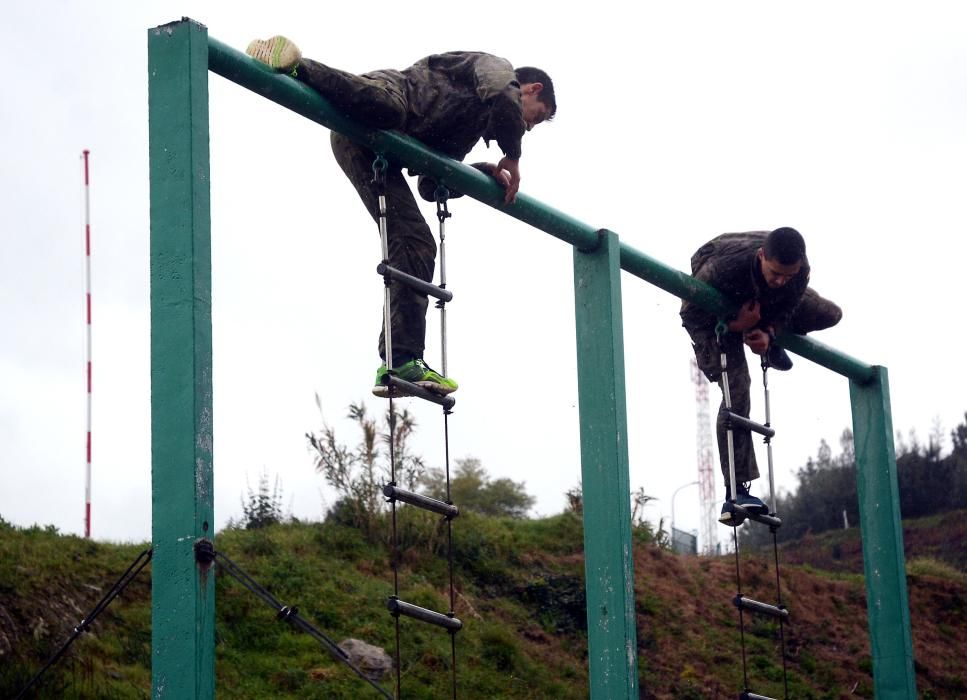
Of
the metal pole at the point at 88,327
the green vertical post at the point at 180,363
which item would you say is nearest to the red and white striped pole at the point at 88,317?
the metal pole at the point at 88,327

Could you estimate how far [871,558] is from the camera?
8422 mm

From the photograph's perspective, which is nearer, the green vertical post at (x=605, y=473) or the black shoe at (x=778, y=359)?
the green vertical post at (x=605, y=473)

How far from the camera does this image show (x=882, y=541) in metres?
→ 8.43

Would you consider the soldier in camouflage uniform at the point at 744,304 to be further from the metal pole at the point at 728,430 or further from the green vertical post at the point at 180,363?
the green vertical post at the point at 180,363

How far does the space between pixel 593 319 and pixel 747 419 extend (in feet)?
4.17

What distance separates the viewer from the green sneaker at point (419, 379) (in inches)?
227

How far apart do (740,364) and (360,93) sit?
3044 mm

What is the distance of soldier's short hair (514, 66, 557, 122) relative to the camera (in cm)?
696

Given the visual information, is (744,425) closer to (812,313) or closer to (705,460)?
(812,313)

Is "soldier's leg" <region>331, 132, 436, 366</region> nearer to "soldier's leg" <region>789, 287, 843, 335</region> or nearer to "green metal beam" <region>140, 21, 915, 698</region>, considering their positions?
"green metal beam" <region>140, 21, 915, 698</region>

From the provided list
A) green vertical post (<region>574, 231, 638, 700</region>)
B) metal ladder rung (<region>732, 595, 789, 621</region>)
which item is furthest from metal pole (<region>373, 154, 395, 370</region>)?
metal ladder rung (<region>732, 595, 789, 621</region>)

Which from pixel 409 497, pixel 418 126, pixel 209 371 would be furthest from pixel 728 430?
pixel 209 371

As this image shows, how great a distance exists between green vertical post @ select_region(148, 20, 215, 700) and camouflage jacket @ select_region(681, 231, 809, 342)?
11.7 ft

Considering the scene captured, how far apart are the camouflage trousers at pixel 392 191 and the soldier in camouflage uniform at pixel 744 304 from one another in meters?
A: 2.21
